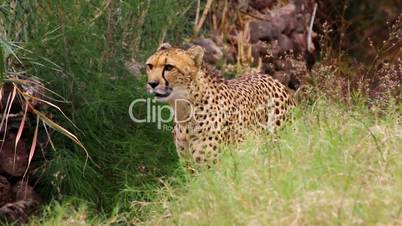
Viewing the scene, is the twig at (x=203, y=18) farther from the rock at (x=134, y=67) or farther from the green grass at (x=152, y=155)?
the rock at (x=134, y=67)

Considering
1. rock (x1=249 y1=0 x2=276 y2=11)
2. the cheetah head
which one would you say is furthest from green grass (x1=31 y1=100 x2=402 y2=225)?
rock (x1=249 y1=0 x2=276 y2=11)

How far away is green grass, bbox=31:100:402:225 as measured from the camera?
17.5 feet

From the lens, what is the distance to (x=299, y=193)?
5590mm

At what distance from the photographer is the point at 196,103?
688 cm

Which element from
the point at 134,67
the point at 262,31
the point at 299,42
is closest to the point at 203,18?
the point at 262,31

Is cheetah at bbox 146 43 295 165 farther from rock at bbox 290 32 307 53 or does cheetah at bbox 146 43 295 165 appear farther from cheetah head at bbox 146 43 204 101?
rock at bbox 290 32 307 53

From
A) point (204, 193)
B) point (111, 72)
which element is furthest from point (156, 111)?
point (204, 193)

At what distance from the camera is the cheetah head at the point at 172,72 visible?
674 cm

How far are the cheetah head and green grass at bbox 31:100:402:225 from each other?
1.64ft

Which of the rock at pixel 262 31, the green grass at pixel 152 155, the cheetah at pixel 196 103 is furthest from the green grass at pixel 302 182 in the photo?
the rock at pixel 262 31

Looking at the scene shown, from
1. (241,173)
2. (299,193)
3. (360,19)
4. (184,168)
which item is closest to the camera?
(299,193)

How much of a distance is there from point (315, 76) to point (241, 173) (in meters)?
1.87

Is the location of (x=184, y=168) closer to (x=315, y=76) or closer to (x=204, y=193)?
(x=204, y=193)

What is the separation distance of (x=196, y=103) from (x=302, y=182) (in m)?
1.35
